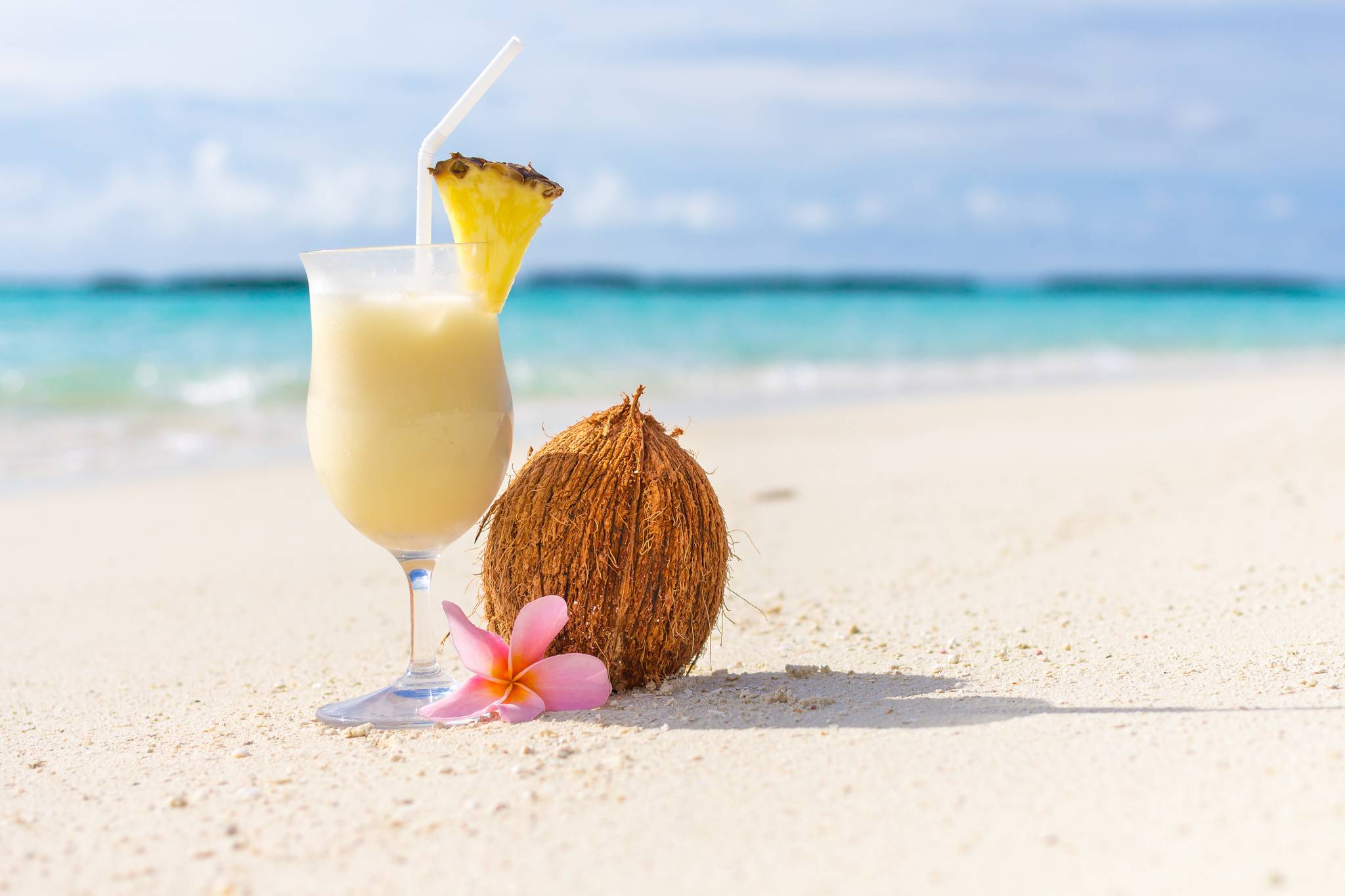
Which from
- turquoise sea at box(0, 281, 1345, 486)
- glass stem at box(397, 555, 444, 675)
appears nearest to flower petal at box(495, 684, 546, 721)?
glass stem at box(397, 555, 444, 675)

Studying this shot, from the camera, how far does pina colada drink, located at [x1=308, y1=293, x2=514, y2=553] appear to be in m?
2.81

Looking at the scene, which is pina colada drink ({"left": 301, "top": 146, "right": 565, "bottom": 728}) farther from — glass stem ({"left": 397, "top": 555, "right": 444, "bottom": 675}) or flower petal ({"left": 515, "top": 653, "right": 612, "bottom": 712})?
flower petal ({"left": 515, "top": 653, "right": 612, "bottom": 712})

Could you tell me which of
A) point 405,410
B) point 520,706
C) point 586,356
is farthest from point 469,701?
point 586,356

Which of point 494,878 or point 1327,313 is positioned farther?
point 1327,313

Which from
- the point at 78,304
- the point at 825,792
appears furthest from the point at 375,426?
the point at 78,304

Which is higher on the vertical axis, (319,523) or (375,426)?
(375,426)

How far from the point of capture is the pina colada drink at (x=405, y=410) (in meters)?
2.81

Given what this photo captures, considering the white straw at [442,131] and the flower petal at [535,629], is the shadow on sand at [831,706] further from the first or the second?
the white straw at [442,131]

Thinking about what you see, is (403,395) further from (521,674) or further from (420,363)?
(521,674)

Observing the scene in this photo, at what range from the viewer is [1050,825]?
2.01m

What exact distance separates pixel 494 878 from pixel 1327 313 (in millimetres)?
38511

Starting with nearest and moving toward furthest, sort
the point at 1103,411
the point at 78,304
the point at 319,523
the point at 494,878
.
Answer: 1. the point at 494,878
2. the point at 319,523
3. the point at 1103,411
4. the point at 78,304

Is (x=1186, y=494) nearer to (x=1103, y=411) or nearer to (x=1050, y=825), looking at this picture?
(x=1050, y=825)

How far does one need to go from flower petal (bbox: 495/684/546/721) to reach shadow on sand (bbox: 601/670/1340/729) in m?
0.15
